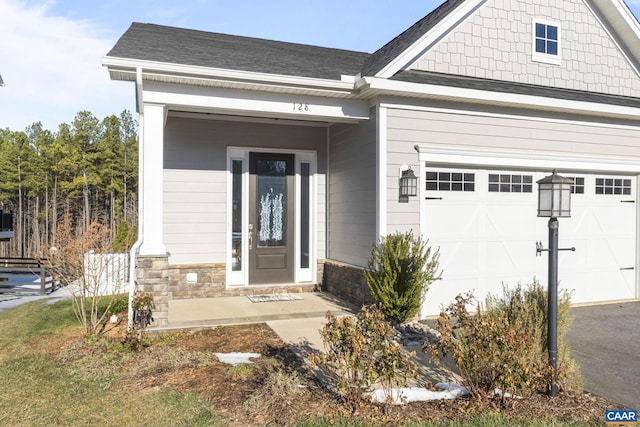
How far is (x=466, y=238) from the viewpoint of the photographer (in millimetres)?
7180

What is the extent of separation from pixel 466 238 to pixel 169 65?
509 centimetres

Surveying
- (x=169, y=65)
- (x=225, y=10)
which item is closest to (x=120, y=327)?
(x=169, y=65)

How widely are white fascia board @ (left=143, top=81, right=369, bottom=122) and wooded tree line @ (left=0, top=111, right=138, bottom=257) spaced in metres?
28.0

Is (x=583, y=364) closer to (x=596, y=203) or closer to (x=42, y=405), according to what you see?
(x=596, y=203)

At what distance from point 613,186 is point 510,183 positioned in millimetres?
2399

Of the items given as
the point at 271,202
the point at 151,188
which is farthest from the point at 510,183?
the point at 151,188

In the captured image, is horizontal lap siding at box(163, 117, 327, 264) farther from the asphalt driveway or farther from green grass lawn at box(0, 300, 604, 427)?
the asphalt driveway

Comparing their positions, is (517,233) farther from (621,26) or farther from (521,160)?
(621,26)

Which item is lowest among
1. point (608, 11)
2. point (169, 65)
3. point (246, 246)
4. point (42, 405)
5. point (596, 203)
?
point (42, 405)

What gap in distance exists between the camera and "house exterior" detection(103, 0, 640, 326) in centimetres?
654

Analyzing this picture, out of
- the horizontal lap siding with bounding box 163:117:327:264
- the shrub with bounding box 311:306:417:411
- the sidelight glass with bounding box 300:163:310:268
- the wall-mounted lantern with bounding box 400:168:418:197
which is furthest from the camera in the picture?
the sidelight glass with bounding box 300:163:310:268

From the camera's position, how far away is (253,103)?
6586 mm

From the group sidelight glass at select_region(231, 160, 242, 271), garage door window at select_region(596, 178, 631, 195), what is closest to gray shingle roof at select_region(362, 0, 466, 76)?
sidelight glass at select_region(231, 160, 242, 271)

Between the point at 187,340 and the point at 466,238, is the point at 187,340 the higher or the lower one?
the lower one
